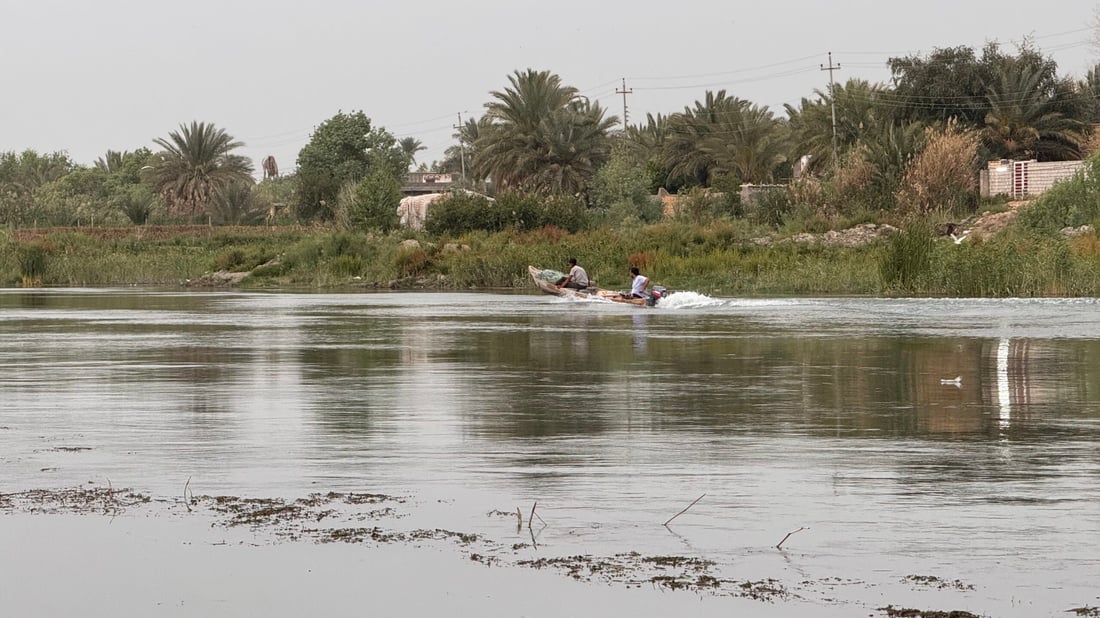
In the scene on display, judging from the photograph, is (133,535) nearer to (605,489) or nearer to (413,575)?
(413,575)

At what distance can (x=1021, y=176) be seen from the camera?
231 feet

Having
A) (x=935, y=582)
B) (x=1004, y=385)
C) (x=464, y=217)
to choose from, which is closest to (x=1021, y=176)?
(x=464, y=217)

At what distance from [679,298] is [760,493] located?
3149 centimetres

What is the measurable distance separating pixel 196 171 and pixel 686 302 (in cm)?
6366

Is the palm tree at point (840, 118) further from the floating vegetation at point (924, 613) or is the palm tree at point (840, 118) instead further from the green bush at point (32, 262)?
the floating vegetation at point (924, 613)

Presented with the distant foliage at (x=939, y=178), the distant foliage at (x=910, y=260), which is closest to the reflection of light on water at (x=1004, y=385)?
the distant foliage at (x=910, y=260)

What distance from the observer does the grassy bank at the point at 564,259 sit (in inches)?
1620

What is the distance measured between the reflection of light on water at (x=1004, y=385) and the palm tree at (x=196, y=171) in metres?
78.9

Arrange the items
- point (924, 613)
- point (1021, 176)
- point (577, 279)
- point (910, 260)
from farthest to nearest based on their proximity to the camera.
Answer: point (1021, 176)
point (577, 279)
point (910, 260)
point (924, 613)

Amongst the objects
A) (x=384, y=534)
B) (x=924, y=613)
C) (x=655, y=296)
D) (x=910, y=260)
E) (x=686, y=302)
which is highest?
(x=910, y=260)

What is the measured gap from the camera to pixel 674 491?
1039 cm

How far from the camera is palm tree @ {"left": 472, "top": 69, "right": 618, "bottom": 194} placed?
81062 millimetres

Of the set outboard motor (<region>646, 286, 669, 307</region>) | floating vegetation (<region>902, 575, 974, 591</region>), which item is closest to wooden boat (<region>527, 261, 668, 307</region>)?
outboard motor (<region>646, 286, 669, 307</region>)

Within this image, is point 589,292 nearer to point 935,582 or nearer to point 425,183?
point 935,582
